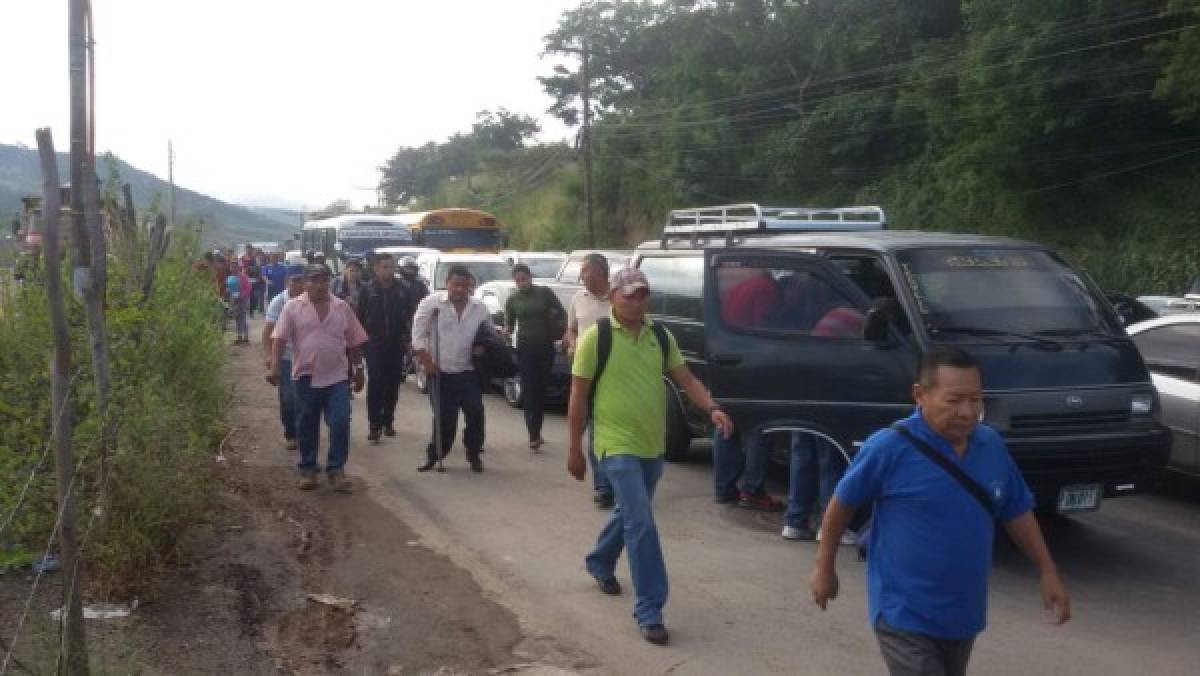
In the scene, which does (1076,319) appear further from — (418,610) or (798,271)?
(418,610)

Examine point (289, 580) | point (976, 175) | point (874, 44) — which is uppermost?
point (874, 44)

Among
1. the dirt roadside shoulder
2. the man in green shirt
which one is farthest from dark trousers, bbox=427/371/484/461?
the man in green shirt

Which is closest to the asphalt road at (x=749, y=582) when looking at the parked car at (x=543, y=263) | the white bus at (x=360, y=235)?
the parked car at (x=543, y=263)

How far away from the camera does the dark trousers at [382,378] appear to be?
37.7ft

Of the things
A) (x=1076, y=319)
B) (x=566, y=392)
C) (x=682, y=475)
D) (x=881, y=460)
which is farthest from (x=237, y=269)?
(x=881, y=460)

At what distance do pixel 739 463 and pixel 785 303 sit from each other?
130 cm

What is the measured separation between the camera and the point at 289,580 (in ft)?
22.5

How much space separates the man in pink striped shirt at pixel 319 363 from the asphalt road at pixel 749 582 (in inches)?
20.1

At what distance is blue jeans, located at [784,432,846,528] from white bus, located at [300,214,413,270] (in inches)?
865

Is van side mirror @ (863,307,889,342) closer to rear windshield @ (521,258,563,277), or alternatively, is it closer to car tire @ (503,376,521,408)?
car tire @ (503,376,521,408)

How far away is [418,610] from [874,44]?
35076 millimetres

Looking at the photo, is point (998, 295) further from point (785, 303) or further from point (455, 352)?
point (455, 352)

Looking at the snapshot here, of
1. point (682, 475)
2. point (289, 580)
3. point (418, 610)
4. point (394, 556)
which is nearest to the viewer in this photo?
point (418, 610)

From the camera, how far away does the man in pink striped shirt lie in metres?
9.11
